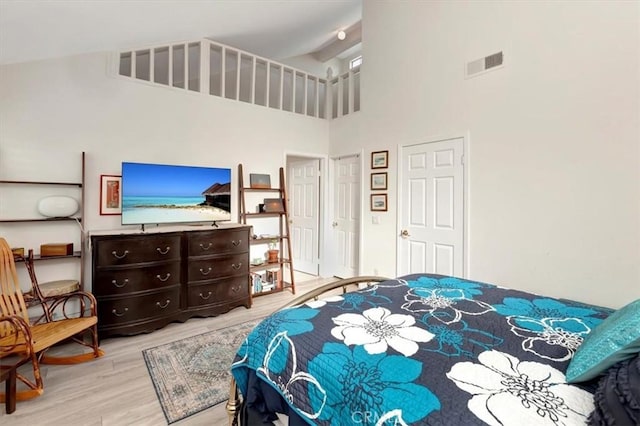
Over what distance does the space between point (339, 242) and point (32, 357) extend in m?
3.76

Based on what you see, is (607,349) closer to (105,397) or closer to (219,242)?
(105,397)

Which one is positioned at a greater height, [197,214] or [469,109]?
[469,109]

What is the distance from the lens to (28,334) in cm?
184

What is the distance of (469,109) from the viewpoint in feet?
10.0

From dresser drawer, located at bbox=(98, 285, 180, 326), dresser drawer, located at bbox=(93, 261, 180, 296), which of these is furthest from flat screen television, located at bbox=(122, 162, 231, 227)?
dresser drawer, located at bbox=(98, 285, 180, 326)

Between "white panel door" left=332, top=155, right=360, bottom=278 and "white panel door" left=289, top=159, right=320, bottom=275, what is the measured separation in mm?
347

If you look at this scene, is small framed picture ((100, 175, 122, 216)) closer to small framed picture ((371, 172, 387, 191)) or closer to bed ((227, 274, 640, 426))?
bed ((227, 274, 640, 426))

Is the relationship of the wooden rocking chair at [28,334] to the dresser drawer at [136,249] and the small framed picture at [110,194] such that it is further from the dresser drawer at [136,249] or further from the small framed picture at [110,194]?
the small framed picture at [110,194]

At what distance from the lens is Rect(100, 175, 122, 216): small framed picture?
306cm

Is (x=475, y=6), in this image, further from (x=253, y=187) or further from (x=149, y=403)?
(x=149, y=403)

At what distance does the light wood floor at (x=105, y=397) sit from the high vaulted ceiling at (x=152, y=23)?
8.39 ft

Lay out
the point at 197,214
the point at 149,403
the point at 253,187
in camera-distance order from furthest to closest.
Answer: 1. the point at 253,187
2. the point at 197,214
3. the point at 149,403

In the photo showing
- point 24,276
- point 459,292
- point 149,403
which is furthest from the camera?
point 24,276

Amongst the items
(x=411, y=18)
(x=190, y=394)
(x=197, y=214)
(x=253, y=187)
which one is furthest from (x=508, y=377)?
(x=411, y=18)
